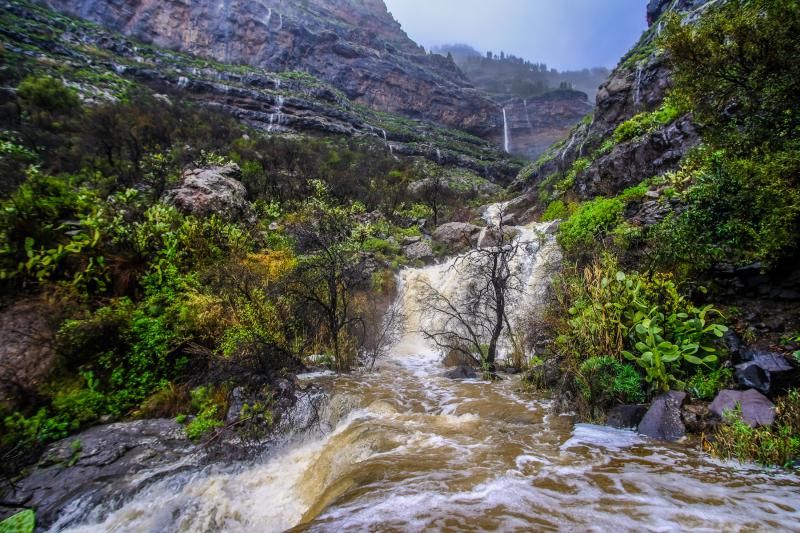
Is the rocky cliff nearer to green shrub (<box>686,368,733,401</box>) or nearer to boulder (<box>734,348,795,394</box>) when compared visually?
green shrub (<box>686,368,733,401</box>)

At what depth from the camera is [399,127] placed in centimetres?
6153

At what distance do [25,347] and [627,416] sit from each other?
9.93 m

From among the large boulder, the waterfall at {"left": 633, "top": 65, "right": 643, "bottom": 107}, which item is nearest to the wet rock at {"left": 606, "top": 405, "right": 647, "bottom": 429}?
the large boulder

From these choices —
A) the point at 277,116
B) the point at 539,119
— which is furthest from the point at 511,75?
the point at 277,116

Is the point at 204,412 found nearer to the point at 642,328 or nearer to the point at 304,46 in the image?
the point at 642,328

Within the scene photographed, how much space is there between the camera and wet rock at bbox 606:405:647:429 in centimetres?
523

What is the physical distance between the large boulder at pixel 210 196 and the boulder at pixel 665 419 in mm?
13776

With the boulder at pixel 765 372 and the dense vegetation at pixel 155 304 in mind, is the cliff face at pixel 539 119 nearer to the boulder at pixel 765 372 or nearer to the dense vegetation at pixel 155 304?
the dense vegetation at pixel 155 304

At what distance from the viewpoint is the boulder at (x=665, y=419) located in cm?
474

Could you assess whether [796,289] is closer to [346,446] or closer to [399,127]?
[346,446]

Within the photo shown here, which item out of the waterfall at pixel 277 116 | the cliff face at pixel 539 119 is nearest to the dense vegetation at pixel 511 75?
the cliff face at pixel 539 119

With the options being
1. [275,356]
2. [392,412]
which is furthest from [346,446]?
[275,356]

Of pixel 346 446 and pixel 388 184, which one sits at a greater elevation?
pixel 388 184

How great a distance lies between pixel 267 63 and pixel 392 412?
A: 80.2 m
